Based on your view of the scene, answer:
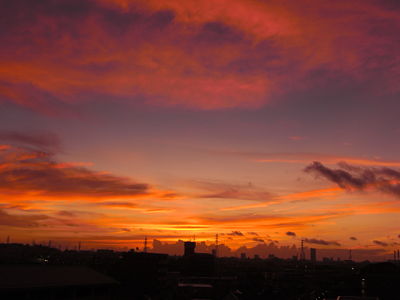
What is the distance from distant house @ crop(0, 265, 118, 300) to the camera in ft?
131

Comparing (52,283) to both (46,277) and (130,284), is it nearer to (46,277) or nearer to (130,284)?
(46,277)

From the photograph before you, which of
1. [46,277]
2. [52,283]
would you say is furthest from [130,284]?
[52,283]

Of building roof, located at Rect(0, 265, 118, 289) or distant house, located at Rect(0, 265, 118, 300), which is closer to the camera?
distant house, located at Rect(0, 265, 118, 300)

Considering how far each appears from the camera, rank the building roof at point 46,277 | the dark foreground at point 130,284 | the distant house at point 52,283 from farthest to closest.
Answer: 1. the dark foreground at point 130,284
2. the building roof at point 46,277
3. the distant house at point 52,283

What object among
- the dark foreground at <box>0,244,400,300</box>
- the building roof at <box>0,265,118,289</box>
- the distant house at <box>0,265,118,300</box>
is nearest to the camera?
the distant house at <box>0,265,118,300</box>

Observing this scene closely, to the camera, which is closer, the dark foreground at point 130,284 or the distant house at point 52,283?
the distant house at point 52,283

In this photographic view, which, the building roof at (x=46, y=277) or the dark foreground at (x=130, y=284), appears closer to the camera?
the building roof at (x=46, y=277)

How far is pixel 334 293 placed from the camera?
3898 inches

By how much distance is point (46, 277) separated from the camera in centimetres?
4581

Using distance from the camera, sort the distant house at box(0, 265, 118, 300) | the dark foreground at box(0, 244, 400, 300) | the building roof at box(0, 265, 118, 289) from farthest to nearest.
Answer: the dark foreground at box(0, 244, 400, 300) → the building roof at box(0, 265, 118, 289) → the distant house at box(0, 265, 118, 300)

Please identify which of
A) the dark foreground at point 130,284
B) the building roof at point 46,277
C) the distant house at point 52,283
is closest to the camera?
the distant house at point 52,283

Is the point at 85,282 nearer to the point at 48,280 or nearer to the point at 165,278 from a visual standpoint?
the point at 48,280

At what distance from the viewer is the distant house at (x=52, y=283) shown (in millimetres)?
39903

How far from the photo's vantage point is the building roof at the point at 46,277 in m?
40.8
